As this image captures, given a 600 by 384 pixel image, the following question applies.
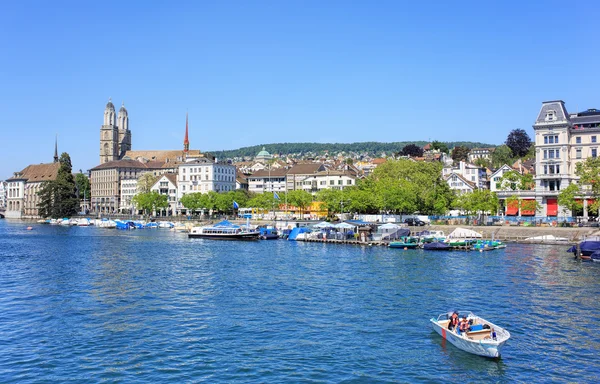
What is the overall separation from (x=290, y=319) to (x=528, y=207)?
217 ft

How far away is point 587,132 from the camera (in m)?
84.0

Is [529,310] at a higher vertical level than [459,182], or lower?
lower

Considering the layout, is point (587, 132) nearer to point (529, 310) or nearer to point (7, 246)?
point (529, 310)

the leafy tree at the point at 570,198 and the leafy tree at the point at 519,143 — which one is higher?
the leafy tree at the point at 519,143

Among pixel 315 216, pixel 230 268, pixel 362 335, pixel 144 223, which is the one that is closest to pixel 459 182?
pixel 315 216

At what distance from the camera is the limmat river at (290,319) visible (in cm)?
2334

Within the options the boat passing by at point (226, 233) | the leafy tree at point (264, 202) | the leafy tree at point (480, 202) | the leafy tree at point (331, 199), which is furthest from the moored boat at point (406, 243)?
the leafy tree at point (264, 202)

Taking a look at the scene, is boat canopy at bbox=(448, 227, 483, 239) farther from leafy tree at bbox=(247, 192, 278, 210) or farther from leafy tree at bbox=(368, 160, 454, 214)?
leafy tree at bbox=(247, 192, 278, 210)

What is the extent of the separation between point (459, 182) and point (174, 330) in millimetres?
108350

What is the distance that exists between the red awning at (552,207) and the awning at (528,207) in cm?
221

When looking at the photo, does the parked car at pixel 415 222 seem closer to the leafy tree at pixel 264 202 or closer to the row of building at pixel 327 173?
the row of building at pixel 327 173

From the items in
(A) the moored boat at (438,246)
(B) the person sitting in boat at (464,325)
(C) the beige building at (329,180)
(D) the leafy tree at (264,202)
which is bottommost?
(B) the person sitting in boat at (464,325)

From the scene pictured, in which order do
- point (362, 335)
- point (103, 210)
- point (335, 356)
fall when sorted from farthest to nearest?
1. point (103, 210)
2. point (362, 335)
3. point (335, 356)

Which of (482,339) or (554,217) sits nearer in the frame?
(482,339)
